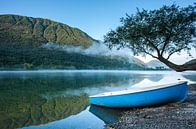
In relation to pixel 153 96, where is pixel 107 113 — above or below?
below

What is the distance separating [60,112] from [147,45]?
359 inches

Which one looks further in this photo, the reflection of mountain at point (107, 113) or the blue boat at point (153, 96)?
the blue boat at point (153, 96)

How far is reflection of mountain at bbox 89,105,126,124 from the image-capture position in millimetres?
17095

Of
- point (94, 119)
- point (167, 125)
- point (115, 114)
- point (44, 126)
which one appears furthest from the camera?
point (115, 114)

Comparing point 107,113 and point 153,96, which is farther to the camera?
point 107,113

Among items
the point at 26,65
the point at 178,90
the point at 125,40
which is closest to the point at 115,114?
the point at 178,90

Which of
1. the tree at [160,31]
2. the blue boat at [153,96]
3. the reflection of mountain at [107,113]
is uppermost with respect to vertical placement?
the tree at [160,31]

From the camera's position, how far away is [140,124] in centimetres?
1262

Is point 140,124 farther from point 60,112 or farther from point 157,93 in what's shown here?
point 60,112

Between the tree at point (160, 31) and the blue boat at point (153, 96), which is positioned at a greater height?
the tree at point (160, 31)

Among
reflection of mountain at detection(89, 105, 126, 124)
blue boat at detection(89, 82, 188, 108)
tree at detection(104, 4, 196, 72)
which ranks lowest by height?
reflection of mountain at detection(89, 105, 126, 124)

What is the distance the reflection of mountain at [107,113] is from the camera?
1710 cm

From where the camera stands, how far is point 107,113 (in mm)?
19141

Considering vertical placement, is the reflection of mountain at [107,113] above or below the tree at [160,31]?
below
